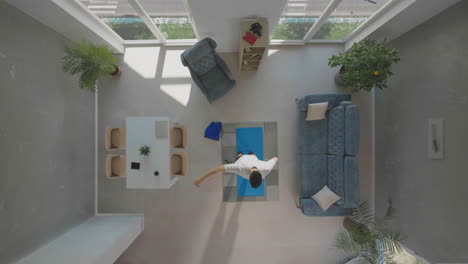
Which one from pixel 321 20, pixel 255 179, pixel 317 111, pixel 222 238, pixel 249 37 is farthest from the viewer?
pixel 222 238

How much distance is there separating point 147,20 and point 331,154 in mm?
3350

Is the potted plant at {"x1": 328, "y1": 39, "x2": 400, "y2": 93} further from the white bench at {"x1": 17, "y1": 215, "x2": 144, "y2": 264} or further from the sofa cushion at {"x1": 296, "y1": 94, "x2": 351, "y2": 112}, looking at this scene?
the white bench at {"x1": 17, "y1": 215, "x2": 144, "y2": 264}

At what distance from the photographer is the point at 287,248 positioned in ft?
11.4

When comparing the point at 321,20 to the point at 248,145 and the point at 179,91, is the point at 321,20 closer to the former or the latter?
the point at 248,145

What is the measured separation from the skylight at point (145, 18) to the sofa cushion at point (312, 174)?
2.81 m

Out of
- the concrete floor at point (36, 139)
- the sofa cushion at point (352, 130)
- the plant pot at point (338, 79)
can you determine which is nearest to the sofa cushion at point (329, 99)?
the sofa cushion at point (352, 130)

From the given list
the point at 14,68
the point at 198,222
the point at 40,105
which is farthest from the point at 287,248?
the point at 14,68

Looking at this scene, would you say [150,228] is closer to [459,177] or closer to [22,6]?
[22,6]

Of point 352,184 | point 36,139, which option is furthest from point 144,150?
point 352,184

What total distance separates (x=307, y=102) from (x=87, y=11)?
3.30m

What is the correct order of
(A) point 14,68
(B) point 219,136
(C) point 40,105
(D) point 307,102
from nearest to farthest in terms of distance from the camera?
(A) point 14,68 < (C) point 40,105 < (D) point 307,102 < (B) point 219,136

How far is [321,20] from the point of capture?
2779mm

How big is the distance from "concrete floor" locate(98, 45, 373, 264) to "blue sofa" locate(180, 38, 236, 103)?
0.29 metres

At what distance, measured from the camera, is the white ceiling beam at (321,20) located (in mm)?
2432
